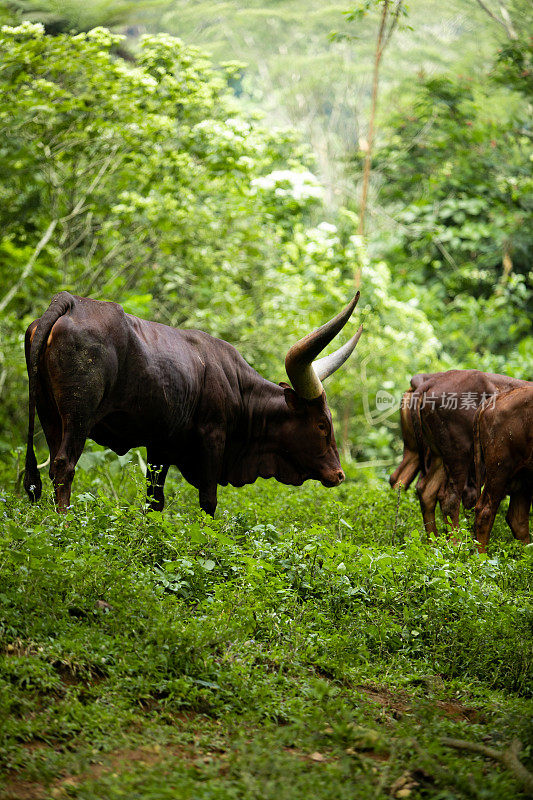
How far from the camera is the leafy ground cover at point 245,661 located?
3.38 m

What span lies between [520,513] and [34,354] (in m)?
4.58

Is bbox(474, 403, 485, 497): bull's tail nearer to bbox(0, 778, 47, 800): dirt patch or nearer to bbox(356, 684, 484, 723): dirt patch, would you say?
bbox(356, 684, 484, 723): dirt patch

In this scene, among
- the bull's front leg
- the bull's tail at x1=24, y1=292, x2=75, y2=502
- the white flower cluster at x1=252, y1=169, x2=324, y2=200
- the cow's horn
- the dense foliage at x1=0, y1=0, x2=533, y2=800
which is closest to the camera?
the dense foliage at x1=0, y1=0, x2=533, y2=800

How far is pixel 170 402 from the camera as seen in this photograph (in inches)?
250

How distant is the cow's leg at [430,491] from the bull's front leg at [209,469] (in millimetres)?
2191

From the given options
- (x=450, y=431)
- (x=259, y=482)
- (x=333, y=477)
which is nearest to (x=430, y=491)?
(x=450, y=431)

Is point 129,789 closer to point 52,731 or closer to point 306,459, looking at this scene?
point 52,731

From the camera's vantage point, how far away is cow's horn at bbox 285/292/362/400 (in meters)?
6.52

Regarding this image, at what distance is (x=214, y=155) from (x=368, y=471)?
4.85m

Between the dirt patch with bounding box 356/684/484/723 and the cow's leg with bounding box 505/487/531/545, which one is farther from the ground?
the dirt patch with bounding box 356/684/484/723

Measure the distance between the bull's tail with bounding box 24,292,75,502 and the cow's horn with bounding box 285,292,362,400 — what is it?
1.79 m

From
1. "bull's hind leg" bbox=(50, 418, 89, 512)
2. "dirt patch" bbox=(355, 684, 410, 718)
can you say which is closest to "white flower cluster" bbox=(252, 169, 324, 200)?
"bull's hind leg" bbox=(50, 418, 89, 512)

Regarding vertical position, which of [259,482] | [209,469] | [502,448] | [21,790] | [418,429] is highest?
[21,790]

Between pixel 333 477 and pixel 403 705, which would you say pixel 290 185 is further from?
pixel 403 705
